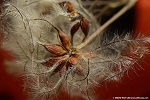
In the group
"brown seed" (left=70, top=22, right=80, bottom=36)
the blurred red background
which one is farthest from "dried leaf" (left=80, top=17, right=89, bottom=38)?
the blurred red background

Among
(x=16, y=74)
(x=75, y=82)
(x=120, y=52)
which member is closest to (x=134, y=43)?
(x=120, y=52)

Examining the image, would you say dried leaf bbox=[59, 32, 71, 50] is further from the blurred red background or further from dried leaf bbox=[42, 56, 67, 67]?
the blurred red background

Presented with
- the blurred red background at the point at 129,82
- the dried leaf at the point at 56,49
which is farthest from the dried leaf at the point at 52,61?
the blurred red background at the point at 129,82

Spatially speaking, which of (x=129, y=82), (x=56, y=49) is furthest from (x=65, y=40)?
(x=129, y=82)

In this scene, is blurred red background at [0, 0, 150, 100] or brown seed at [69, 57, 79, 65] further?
blurred red background at [0, 0, 150, 100]

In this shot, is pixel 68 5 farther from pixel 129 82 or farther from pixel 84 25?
pixel 129 82

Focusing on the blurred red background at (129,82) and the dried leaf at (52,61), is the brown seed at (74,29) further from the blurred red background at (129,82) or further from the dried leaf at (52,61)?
the blurred red background at (129,82)
